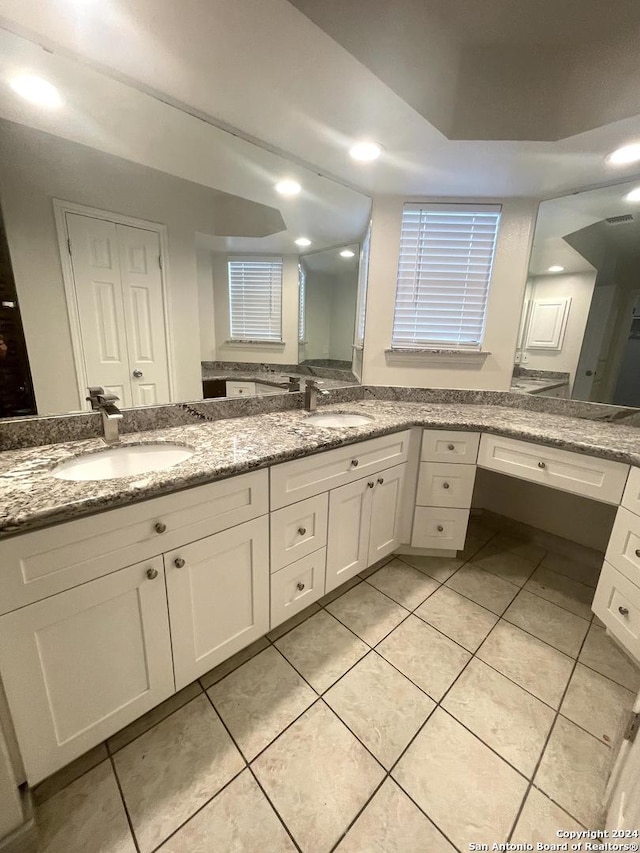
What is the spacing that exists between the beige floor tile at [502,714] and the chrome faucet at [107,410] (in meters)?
1.53

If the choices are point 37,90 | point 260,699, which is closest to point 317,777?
point 260,699

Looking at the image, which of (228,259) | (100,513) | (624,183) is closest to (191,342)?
(228,259)

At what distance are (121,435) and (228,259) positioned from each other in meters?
0.89

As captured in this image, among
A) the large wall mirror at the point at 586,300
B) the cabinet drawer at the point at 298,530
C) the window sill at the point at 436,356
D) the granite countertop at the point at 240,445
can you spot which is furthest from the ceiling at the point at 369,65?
the cabinet drawer at the point at 298,530

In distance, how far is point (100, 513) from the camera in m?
0.81

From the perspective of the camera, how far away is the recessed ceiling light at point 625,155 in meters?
1.34

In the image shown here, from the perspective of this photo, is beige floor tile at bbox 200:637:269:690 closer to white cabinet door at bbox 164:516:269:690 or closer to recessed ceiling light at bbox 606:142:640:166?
white cabinet door at bbox 164:516:269:690

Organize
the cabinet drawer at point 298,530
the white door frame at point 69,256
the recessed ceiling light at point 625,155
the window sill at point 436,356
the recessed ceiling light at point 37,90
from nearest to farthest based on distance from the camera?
the recessed ceiling light at point 37,90, the white door frame at point 69,256, the cabinet drawer at point 298,530, the recessed ceiling light at point 625,155, the window sill at point 436,356

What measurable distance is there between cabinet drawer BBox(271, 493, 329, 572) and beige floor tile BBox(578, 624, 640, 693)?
1.20 m

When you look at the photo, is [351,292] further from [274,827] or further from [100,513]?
[274,827]

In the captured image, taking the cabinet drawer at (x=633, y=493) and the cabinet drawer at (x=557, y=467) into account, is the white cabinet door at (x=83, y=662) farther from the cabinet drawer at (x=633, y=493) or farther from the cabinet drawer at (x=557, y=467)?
the cabinet drawer at (x=633, y=493)

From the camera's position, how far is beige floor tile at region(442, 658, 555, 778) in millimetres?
1050

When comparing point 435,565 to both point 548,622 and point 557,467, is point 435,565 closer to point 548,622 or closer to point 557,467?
point 548,622

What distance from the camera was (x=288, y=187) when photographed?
1.60 meters
